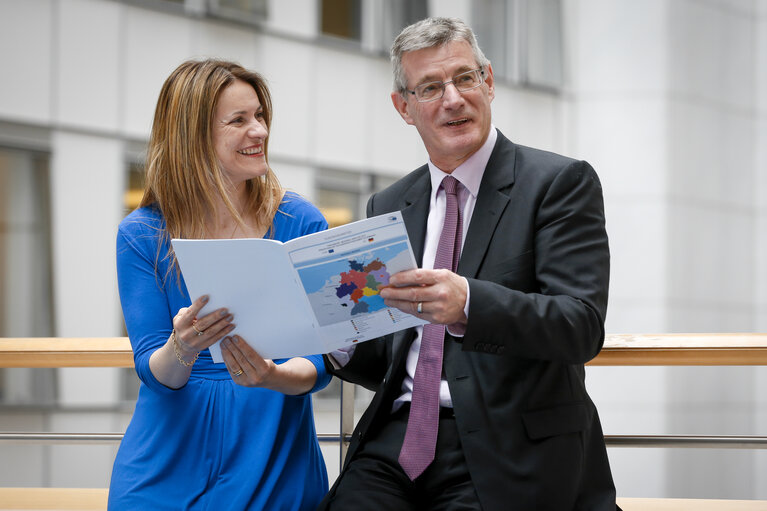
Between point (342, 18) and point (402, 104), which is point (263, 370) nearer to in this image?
point (402, 104)

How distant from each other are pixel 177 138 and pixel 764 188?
12.9 m

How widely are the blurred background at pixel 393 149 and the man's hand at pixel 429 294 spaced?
695cm

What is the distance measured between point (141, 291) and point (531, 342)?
4.17 ft

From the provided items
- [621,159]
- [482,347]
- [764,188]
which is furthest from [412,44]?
[764,188]

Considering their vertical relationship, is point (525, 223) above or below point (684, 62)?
below

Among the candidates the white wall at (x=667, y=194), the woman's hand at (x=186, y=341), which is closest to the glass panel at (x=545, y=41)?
the white wall at (x=667, y=194)

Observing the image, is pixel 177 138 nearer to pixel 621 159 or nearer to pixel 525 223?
pixel 525 223

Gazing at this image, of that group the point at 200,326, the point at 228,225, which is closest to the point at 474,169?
the point at 228,225

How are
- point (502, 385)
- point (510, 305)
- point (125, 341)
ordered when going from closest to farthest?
point (510, 305)
point (502, 385)
point (125, 341)

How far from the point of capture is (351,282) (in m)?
2.29

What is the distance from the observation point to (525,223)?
259 cm

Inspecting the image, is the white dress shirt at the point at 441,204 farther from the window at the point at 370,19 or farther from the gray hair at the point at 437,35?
the window at the point at 370,19

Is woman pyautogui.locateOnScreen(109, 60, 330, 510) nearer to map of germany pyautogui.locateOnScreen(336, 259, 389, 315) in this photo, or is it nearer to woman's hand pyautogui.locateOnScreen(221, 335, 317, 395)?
woman's hand pyautogui.locateOnScreen(221, 335, 317, 395)

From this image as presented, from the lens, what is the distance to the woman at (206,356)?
9.08ft
